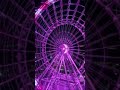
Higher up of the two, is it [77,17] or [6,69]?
[77,17]

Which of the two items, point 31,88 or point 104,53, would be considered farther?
point 31,88

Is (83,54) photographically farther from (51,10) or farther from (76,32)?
(51,10)

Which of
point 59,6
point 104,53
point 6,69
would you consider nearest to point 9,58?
point 6,69

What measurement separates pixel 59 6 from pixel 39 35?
24 cm

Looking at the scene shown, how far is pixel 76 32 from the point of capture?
5.47ft

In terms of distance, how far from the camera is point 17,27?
1.71m

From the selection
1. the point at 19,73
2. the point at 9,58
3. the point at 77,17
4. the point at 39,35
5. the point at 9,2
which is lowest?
the point at 19,73

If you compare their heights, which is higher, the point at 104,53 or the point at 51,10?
the point at 51,10

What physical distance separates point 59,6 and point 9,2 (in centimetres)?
37

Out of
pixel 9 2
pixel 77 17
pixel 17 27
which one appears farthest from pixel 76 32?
pixel 9 2

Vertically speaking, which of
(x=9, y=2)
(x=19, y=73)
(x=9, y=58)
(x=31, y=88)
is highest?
(x=9, y=2)

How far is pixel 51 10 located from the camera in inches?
67.5

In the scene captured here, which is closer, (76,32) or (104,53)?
(104,53)

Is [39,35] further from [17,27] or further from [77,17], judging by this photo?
[77,17]
